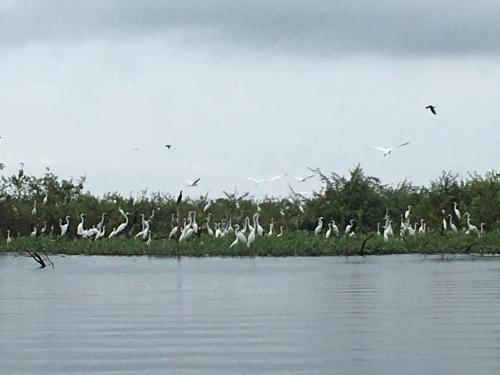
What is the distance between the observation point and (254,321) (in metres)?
21.4

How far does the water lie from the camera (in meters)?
A: 16.5

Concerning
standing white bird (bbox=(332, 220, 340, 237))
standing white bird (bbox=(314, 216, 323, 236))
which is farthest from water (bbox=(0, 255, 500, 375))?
standing white bird (bbox=(314, 216, 323, 236))

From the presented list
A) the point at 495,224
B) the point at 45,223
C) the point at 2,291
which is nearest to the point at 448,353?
the point at 2,291

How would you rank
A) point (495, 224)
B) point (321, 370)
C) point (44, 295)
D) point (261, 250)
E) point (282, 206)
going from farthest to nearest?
point (282, 206) < point (495, 224) < point (261, 250) < point (44, 295) < point (321, 370)

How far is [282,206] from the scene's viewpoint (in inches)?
2416

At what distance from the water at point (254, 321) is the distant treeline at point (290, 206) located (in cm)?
1771

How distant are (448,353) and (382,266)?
68.7 ft

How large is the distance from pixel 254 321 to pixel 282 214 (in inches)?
1455

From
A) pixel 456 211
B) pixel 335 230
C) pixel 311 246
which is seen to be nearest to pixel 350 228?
pixel 335 230

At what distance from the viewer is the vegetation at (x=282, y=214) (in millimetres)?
44938

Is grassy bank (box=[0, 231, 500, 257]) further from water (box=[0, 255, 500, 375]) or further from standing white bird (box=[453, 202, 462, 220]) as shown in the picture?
water (box=[0, 255, 500, 375])

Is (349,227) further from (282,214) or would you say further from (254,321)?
(254,321)

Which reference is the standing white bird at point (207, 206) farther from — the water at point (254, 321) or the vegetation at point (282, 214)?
the water at point (254, 321)

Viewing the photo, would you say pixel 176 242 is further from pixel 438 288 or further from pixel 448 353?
pixel 448 353
